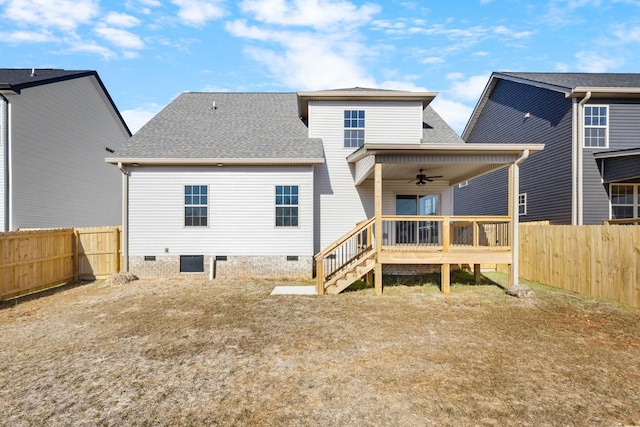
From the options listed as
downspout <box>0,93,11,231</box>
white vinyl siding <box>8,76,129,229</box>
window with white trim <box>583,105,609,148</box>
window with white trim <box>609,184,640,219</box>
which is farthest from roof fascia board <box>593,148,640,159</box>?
downspout <box>0,93,11,231</box>

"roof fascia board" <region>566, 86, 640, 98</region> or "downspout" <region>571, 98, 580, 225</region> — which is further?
"downspout" <region>571, 98, 580, 225</region>

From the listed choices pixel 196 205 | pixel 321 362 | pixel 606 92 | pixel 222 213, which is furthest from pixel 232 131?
pixel 606 92

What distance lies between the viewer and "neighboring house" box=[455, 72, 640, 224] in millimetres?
12781

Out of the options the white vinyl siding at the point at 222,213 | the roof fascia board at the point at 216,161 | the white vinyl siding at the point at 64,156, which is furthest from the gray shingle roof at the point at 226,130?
the white vinyl siding at the point at 64,156

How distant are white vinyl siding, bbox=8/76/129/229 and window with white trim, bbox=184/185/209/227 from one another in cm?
675

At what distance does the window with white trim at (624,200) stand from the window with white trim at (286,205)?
12.7m

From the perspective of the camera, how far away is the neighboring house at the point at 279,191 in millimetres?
11125

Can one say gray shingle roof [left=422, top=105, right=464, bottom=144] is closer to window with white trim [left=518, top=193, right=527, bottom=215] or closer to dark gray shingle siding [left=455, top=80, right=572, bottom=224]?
dark gray shingle siding [left=455, top=80, right=572, bottom=224]

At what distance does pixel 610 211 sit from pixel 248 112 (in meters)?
15.4

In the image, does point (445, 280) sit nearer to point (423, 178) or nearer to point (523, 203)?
point (423, 178)

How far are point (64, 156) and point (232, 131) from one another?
848 centimetres

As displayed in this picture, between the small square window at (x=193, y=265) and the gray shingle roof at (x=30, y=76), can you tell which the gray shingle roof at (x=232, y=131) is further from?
the gray shingle roof at (x=30, y=76)

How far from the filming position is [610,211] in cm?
1288

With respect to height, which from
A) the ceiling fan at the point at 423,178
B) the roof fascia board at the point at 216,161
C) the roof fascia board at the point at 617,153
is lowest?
the ceiling fan at the point at 423,178
